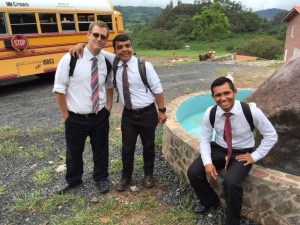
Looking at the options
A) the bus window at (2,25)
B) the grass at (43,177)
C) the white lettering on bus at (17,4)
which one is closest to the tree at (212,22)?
the white lettering on bus at (17,4)

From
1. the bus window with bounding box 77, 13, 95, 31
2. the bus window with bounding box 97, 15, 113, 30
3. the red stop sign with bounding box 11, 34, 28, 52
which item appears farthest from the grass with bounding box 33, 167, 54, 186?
the bus window with bounding box 97, 15, 113, 30

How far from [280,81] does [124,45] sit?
1956 mm

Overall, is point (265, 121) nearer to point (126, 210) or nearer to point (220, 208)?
point (220, 208)

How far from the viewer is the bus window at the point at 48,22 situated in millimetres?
8445

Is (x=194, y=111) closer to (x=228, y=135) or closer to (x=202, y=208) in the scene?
(x=202, y=208)

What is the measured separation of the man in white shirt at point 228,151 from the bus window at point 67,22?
299 inches

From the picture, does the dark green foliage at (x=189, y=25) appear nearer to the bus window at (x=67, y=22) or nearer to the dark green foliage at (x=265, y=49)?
the dark green foliage at (x=265, y=49)

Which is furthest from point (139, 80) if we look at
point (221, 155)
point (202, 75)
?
point (202, 75)

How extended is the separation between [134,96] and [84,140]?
30.6 inches

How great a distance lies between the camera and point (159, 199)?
3.26 meters

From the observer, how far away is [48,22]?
28.2ft

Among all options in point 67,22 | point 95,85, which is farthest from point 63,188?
point 67,22

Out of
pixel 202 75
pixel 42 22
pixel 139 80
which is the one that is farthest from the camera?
pixel 202 75

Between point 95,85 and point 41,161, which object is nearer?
point 95,85
